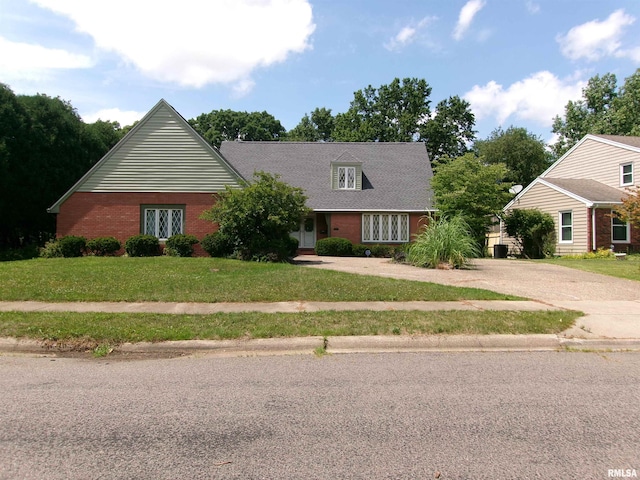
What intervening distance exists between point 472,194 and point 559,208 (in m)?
6.36

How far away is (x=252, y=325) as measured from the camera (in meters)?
7.48

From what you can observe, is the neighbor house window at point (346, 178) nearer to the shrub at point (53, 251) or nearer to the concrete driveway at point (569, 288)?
the concrete driveway at point (569, 288)

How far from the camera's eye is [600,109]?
47.8 meters

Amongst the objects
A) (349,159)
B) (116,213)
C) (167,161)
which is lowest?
(116,213)

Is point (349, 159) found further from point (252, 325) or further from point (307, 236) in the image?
point (252, 325)

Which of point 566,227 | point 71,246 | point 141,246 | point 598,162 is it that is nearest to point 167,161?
point 141,246

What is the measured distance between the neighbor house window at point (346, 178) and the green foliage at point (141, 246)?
11570 mm

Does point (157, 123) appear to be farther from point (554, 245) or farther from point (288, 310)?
point (554, 245)

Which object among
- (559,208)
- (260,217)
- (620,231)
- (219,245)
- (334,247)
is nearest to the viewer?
(260,217)

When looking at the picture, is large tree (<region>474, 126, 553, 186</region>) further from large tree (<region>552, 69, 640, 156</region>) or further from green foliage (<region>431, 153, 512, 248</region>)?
green foliage (<region>431, 153, 512, 248</region>)

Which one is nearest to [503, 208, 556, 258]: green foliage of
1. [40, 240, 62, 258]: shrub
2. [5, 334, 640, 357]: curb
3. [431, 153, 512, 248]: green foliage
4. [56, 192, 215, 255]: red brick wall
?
[431, 153, 512, 248]: green foliage

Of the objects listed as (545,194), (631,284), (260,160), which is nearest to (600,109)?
(545,194)

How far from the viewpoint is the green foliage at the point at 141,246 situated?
1880 centimetres

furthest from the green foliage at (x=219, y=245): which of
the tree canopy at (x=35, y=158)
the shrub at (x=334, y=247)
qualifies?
the tree canopy at (x=35, y=158)
